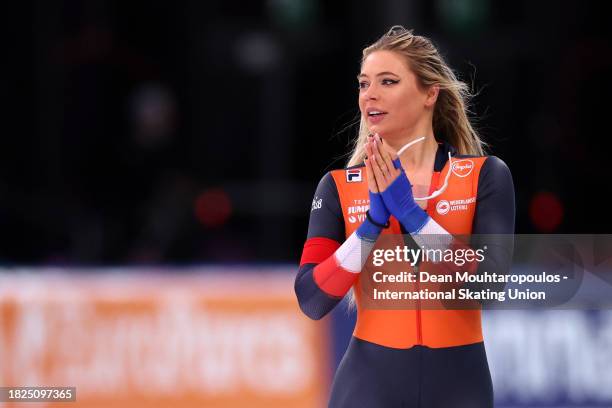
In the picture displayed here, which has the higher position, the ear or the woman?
the ear

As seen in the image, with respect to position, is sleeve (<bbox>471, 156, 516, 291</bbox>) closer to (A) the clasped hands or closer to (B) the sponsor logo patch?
(A) the clasped hands

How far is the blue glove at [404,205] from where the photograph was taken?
343 centimetres

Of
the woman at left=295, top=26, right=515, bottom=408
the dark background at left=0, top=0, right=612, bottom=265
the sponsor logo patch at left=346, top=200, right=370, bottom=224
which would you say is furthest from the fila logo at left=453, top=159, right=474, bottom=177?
the dark background at left=0, top=0, right=612, bottom=265

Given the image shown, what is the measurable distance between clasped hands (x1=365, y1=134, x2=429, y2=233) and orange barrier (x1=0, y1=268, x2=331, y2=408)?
11.7 ft

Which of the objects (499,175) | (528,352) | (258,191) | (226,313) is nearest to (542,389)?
(528,352)

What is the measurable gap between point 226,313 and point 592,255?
280 centimetres

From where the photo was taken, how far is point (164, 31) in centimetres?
1108

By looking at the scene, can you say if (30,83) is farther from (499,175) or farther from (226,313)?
(499,175)

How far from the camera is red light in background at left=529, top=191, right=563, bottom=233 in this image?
970cm

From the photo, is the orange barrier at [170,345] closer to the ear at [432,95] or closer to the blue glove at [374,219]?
the ear at [432,95]

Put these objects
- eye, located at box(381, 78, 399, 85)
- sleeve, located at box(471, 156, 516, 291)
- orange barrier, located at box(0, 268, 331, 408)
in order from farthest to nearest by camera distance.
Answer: orange barrier, located at box(0, 268, 331, 408) < eye, located at box(381, 78, 399, 85) < sleeve, located at box(471, 156, 516, 291)

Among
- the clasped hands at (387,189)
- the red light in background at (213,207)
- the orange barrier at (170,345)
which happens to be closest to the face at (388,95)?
the clasped hands at (387,189)

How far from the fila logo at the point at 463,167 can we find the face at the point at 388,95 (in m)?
0.20

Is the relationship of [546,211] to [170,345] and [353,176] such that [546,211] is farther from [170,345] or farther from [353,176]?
[353,176]
